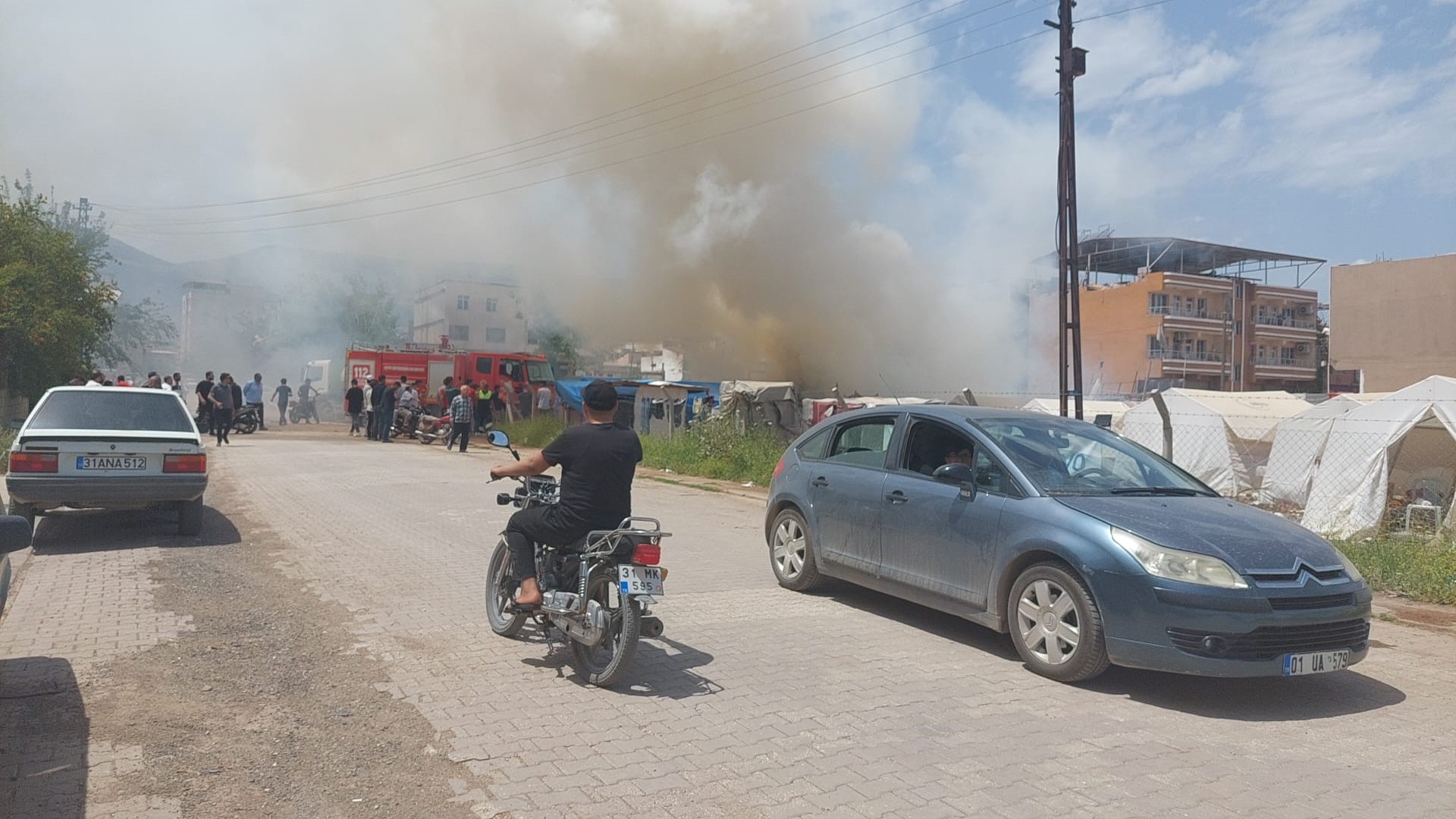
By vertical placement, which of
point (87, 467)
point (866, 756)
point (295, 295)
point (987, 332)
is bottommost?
point (866, 756)

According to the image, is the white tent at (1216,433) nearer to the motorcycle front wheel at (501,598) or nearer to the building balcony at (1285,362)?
the motorcycle front wheel at (501,598)

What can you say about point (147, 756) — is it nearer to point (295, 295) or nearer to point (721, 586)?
point (721, 586)

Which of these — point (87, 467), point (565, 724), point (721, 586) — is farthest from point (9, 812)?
point (87, 467)

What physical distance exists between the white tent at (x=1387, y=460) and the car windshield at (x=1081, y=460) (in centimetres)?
669

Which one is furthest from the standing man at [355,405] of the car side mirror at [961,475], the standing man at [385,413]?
the car side mirror at [961,475]

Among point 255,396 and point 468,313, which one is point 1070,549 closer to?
point 255,396

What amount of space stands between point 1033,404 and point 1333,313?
117 feet

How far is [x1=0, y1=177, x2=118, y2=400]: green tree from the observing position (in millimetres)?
20234

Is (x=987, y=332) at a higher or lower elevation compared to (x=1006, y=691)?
higher

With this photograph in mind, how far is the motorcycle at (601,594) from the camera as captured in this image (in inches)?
185

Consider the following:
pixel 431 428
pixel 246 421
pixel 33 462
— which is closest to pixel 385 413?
pixel 431 428

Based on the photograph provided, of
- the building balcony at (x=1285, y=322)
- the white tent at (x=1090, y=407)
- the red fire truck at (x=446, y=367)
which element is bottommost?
the white tent at (x=1090, y=407)

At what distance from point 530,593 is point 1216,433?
1399 cm

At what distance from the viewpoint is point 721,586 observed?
7.37 metres
